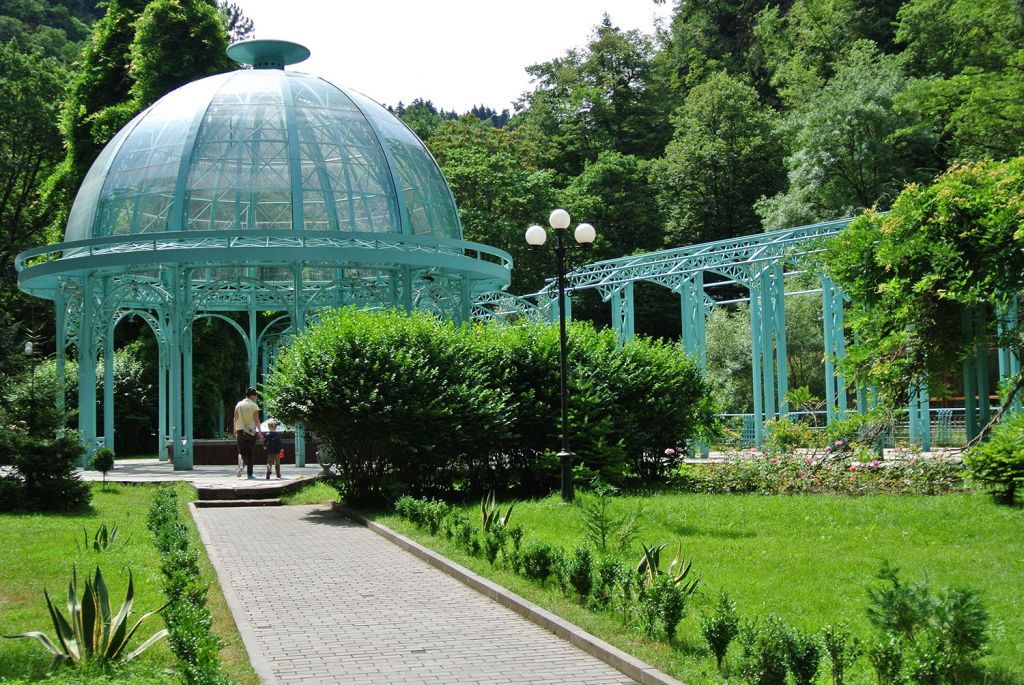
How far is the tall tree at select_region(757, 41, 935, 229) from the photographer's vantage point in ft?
145

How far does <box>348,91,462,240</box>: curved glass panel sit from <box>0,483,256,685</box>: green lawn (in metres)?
11.5

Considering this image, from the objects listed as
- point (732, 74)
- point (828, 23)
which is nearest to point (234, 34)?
point (732, 74)

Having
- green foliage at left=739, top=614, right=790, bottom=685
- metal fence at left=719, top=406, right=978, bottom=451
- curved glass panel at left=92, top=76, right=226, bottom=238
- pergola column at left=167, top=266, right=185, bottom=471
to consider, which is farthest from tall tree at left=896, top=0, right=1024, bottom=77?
green foliage at left=739, top=614, right=790, bottom=685

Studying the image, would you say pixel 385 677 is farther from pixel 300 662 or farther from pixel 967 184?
pixel 967 184

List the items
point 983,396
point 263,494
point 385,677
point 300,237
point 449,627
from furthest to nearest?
point 300,237 → point 263,494 → point 983,396 → point 449,627 → point 385,677

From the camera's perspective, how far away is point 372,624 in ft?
30.6

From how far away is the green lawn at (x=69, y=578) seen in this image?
7.88 meters

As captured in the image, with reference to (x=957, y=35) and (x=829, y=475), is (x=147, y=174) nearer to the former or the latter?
(x=829, y=475)

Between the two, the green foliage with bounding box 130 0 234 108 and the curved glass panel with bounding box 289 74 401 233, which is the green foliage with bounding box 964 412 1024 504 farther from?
the green foliage with bounding box 130 0 234 108

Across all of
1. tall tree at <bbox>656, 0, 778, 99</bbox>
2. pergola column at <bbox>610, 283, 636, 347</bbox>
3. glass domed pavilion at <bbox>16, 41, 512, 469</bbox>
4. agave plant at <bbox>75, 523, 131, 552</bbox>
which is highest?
tall tree at <bbox>656, 0, 778, 99</bbox>

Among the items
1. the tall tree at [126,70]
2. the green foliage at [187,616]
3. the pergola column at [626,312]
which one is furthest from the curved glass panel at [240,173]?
the tall tree at [126,70]

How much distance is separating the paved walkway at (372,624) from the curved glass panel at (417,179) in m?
14.1

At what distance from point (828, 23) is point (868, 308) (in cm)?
4014

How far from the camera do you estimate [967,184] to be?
16797 millimetres
